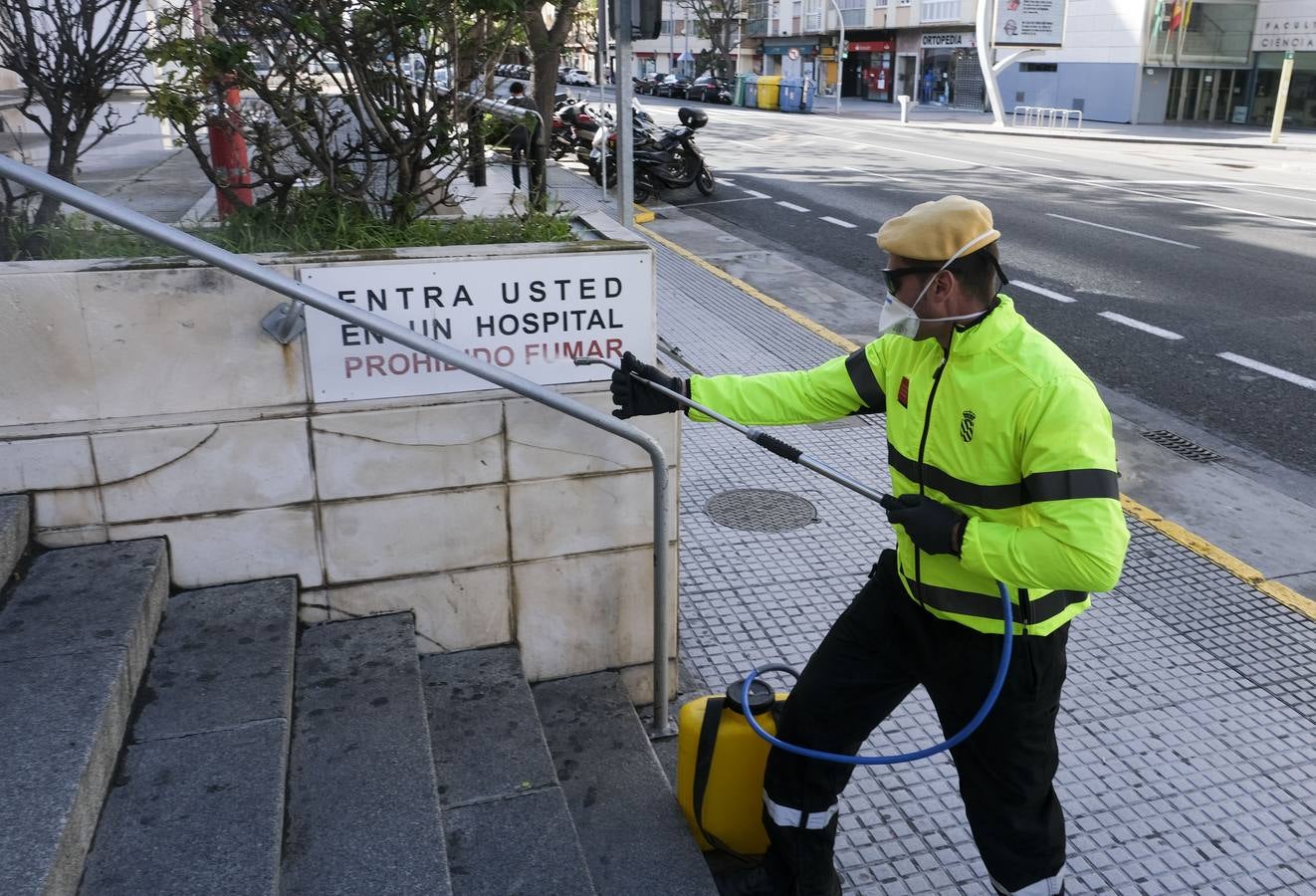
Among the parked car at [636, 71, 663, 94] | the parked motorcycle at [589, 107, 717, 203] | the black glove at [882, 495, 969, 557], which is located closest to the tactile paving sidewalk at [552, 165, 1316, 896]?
the black glove at [882, 495, 969, 557]

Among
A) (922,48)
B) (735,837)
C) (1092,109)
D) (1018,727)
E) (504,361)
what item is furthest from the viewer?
(922,48)

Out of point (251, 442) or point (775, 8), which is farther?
point (775, 8)

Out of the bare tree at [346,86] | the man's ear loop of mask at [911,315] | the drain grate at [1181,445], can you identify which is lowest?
the drain grate at [1181,445]

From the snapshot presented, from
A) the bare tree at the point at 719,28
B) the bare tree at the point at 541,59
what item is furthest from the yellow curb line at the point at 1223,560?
the bare tree at the point at 719,28

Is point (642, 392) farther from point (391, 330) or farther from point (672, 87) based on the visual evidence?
point (672, 87)

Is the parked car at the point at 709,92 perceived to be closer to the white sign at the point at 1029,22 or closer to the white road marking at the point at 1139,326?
the white sign at the point at 1029,22

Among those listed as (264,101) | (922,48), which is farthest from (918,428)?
(922,48)

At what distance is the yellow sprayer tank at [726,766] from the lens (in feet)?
10.1

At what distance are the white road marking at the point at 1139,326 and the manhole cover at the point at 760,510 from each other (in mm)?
5203

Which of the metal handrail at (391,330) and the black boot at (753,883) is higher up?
the metal handrail at (391,330)

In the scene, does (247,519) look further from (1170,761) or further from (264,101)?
(1170,761)

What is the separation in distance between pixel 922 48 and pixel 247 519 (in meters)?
56.3

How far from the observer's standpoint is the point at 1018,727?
2572 mm

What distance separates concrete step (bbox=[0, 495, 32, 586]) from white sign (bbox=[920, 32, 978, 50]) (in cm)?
5222
